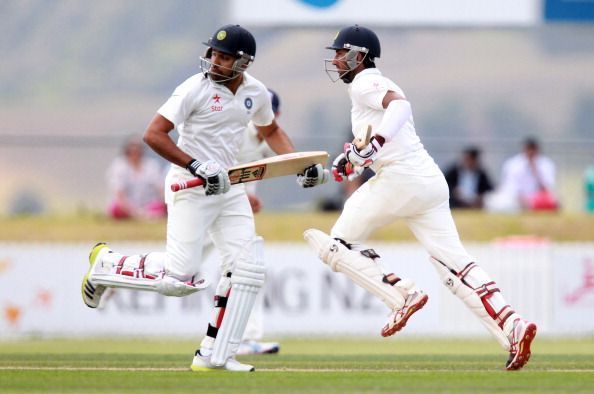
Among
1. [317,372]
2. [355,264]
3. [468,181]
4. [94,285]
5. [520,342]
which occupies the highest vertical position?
[355,264]

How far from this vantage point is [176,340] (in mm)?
13234

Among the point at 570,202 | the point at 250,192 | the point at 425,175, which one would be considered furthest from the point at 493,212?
the point at 425,175

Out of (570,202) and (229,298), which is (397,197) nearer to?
(229,298)

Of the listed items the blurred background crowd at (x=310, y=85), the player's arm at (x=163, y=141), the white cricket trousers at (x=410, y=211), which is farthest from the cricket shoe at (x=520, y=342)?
the blurred background crowd at (x=310, y=85)

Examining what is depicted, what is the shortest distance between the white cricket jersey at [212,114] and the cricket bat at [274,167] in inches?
7.0

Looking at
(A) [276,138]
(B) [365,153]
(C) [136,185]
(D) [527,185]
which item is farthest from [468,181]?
(B) [365,153]

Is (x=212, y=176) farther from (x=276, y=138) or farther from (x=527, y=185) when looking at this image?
(x=527, y=185)

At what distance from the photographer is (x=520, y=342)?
8.00 metres

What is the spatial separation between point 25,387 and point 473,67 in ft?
38.1

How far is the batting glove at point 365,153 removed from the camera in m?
8.06

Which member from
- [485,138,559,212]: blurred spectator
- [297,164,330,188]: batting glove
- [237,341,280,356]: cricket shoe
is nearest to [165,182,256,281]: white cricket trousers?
[297,164,330,188]: batting glove

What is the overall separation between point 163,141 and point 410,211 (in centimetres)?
152

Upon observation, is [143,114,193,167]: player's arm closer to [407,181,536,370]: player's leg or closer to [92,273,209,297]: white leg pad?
[92,273,209,297]: white leg pad

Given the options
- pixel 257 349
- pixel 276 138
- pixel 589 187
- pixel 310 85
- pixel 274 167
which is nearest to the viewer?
pixel 274 167
